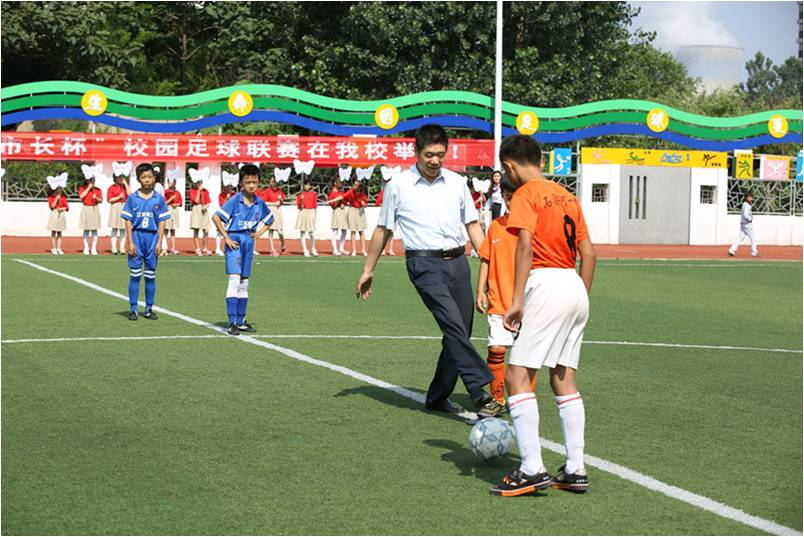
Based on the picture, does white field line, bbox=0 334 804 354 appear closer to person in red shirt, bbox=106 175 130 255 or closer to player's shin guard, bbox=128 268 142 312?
player's shin guard, bbox=128 268 142 312

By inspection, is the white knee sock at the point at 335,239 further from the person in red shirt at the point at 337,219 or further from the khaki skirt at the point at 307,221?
the khaki skirt at the point at 307,221

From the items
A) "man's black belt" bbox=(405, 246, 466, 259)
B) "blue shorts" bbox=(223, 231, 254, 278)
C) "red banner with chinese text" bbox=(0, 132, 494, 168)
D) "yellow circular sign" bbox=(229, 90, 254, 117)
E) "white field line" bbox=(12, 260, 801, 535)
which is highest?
"yellow circular sign" bbox=(229, 90, 254, 117)

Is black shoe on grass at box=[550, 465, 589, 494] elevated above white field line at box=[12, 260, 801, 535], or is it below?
above

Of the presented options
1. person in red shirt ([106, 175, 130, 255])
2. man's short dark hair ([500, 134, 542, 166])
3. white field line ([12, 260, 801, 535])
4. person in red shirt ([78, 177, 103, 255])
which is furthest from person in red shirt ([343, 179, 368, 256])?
man's short dark hair ([500, 134, 542, 166])

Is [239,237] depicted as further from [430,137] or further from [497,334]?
[430,137]

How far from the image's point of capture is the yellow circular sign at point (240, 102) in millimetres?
35750

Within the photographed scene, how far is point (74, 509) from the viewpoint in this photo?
21.0 ft

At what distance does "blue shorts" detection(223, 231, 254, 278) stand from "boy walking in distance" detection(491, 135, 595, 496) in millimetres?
8309

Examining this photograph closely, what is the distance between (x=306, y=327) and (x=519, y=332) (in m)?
8.74

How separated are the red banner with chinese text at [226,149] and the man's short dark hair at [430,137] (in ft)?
90.1

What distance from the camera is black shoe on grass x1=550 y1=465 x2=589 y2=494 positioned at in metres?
6.88

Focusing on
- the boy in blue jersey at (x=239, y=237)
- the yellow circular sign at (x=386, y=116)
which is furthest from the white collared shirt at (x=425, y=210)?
the yellow circular sign at (x=386, y=116)

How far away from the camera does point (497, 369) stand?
383 inches

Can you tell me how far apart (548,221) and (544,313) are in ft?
1.57
